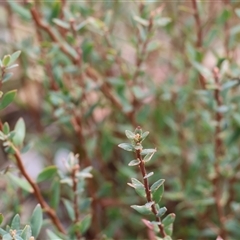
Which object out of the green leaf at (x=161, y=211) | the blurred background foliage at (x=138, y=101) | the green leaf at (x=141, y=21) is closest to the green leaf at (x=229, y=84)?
the blurred background foliage at (x=138, y=101)

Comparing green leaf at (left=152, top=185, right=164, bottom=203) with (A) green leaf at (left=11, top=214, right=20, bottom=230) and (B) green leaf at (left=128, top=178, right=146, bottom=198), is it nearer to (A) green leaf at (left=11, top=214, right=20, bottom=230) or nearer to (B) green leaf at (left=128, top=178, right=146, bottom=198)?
(B) green leaf at (left=128, top=178, right=146, bottom=198)

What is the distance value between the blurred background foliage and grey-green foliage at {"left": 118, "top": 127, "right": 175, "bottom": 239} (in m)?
0.23

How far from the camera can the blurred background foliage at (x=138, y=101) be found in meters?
→ 0.86

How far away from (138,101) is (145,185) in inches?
18.3

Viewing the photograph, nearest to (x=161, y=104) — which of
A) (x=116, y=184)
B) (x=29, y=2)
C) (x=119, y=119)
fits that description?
(x=119, y=119)

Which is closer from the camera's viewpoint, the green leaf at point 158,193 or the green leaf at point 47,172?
the green leaf at point 158,193

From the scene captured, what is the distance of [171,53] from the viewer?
126 centimetres

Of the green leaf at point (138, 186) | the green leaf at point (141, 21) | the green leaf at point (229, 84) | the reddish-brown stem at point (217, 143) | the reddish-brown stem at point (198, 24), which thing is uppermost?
the green leaf at point (141, 21)

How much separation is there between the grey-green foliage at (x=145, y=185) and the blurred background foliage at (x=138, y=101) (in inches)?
9.2

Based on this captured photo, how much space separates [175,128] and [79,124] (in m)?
0.22

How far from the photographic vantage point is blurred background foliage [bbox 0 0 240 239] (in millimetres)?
860

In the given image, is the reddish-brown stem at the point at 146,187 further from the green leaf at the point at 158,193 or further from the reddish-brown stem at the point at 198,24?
the reddish-brown stem at the point at 198,24

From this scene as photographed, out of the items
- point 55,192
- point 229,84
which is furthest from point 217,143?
point 55,192

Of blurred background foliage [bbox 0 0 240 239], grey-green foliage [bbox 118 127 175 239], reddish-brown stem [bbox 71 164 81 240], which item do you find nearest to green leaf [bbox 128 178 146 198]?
grey-green foliage [bbox 118 127 175 239]
